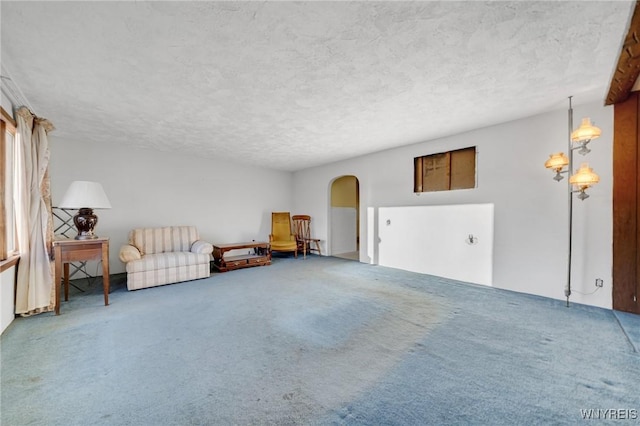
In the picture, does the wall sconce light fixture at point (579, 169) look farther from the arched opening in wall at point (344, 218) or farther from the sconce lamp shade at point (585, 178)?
the arched opening in wall at point (344, 218)

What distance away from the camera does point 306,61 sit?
2.10m

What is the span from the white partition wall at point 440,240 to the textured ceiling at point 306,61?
150cm

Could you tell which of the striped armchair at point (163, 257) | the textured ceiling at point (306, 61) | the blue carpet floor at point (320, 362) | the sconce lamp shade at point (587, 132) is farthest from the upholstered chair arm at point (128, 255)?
the sconce lamp shade at point (587, 132)

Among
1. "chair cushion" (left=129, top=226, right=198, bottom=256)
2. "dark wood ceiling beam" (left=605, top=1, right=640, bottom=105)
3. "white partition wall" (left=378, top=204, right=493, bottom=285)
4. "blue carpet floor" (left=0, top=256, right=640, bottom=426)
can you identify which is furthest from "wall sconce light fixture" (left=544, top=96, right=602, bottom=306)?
"chair cushion" (left=129, top=226, right=198, bottom=256)

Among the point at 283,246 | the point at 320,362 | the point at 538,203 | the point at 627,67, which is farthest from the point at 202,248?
the point at 627,67

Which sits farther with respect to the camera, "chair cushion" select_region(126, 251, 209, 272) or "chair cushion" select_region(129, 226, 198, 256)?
"chair cushion" select_region(129, 226, 198, 256)

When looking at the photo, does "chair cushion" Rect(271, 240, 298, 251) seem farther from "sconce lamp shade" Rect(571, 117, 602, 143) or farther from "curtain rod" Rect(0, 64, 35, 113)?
"sconce lamp shade" Rect(571, 117, 602, 143)

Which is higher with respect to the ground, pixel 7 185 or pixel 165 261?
pixel 7 185

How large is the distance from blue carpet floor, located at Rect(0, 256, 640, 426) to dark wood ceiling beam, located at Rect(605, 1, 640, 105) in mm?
2381

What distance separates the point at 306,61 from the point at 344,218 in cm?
518

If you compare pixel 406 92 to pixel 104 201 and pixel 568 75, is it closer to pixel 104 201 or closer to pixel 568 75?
pixel 568 75

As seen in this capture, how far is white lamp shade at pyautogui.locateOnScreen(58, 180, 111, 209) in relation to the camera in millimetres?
2916

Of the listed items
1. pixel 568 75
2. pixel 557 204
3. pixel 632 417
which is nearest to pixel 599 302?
pixel 557 204

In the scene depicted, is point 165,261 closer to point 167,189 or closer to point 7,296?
point 7,296
